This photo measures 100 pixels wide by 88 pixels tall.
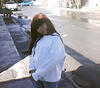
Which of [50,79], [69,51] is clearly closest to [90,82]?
[50,79]

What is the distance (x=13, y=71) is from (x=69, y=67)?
1.55 metres

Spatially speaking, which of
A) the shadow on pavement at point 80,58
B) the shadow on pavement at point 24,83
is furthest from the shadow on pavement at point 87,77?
the shadow on pavement at point 80,58

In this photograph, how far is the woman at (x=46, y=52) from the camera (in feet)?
8.37

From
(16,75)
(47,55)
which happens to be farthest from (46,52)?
(16,75)

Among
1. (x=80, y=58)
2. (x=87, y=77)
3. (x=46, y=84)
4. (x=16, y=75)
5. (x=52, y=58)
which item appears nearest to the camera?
(x=52, y=58)

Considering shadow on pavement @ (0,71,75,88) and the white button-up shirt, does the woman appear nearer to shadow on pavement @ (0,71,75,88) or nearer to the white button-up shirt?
the white button-up shirt

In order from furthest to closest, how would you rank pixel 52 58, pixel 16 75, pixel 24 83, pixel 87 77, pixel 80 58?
1. pixel 80 58
2. pixel 16 75
3. pixel 87 77
4. pixel 24 83
5. pixel 52 58

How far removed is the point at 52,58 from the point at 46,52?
3.8 inches

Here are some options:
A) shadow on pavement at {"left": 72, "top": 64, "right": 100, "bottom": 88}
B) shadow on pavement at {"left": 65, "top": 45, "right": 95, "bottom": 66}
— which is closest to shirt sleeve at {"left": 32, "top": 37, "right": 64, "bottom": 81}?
shadow on pavement at {"left": 72, "top": 64, "right": 100, "bottom": 88}

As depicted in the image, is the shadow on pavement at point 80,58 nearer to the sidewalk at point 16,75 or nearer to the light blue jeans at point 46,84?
the sidewalk at point 16,75

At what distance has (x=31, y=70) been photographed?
2838mm

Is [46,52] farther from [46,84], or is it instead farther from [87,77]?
[87,77]

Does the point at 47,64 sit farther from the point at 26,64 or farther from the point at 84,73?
the point at 26,64

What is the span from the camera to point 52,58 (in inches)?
100
